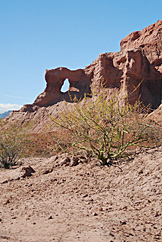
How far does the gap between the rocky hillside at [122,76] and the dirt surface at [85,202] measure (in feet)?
71.3

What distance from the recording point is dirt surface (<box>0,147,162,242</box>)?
3.50m

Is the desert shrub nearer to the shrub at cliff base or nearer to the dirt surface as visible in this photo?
the dirt surface

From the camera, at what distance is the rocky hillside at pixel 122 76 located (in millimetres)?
34094

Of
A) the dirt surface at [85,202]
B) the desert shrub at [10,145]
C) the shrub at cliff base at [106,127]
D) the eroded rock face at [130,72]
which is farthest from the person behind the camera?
the eroded rock face at [130,72]

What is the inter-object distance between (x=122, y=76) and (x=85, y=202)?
102 feet

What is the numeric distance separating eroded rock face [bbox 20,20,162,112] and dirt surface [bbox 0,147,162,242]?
2454 centimetres

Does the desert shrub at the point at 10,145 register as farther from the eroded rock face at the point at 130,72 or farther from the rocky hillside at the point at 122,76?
the eroded rock face at the point at 130,72

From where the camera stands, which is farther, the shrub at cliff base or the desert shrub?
the desert shrub

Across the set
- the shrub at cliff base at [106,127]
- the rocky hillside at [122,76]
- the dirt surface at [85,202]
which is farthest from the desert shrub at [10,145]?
the rocky hillside at [122,76]

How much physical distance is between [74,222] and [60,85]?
40159mm

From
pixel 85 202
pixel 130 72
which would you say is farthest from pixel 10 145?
pixel 130 72

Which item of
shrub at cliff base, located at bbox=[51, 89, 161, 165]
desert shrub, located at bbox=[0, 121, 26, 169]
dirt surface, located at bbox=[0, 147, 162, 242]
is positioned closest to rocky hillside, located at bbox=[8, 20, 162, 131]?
desert shrub, located at bbox=[0, 121, 26, 169]

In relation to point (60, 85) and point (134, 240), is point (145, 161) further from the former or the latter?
point (60, 85)

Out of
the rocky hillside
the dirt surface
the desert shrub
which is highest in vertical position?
Answer: the rocky hillside
